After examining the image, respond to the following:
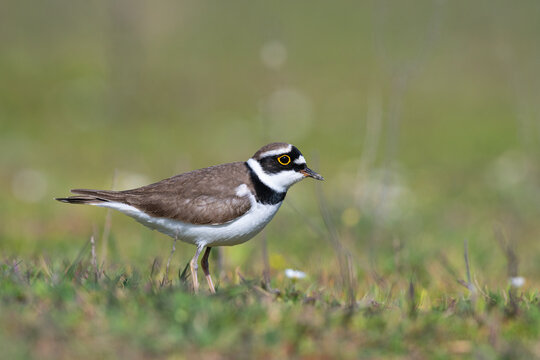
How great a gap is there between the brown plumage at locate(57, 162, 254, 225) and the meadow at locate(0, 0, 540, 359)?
1.40 ft

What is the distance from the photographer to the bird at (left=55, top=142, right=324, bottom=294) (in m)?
5.71

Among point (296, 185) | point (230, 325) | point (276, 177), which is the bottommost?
point (230, 325)

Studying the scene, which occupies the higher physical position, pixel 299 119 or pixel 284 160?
pixel 299 119

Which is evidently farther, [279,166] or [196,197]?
[279,166]

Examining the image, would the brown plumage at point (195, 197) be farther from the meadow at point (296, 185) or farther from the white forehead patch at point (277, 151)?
the meadow at point (296, 185)

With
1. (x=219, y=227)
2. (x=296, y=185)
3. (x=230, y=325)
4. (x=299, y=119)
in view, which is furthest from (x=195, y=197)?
(x=299, y=119)

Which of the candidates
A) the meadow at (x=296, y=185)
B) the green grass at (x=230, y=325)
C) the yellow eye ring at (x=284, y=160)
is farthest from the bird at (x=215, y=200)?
the green grass at (x=230, y=325)

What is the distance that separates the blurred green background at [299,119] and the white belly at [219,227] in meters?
0.47

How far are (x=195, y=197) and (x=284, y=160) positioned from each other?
0.87m

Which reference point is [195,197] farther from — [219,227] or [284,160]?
[284,160]

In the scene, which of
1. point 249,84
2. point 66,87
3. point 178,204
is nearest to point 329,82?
point 249,84

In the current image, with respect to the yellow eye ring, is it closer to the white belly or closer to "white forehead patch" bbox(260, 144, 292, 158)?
"white forehead patch" bbox(260, 144, 292, 158)

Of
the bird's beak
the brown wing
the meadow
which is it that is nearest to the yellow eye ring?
the bird's beak

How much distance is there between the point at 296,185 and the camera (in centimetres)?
1406
